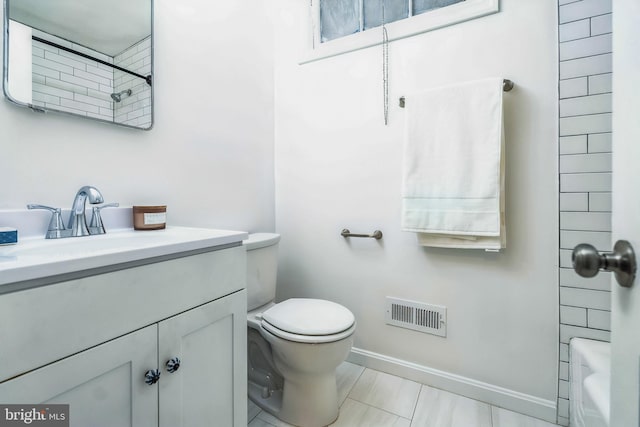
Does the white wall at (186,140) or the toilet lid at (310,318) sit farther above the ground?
the white wall at (186,140)

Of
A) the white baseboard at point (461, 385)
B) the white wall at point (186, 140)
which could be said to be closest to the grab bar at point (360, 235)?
the white wall at point (186, 140)

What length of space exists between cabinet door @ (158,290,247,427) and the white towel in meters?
0.91

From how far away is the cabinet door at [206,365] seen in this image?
2.49 ft

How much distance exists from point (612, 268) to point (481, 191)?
0.94 m

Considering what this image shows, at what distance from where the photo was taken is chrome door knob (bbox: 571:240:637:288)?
38 centimetres

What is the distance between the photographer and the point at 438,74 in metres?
1.42

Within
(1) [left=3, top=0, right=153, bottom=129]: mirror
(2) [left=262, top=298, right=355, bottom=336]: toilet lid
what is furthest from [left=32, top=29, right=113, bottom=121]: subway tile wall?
(2) [left=262, top=298, right=355, bottom=336]: toilet lid

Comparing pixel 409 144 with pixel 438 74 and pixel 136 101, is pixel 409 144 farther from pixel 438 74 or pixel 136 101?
pixel 136 101

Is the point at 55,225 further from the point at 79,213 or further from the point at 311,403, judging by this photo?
the point at 311,403

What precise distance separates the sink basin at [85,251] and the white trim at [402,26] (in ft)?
4.18

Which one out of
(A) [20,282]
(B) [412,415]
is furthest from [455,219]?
(A) [20,282]

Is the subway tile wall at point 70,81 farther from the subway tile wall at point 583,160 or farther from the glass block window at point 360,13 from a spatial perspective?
the subway tile wall at point 583,160

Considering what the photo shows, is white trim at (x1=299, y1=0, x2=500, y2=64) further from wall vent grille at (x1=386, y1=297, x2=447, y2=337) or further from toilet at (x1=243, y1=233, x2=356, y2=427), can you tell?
wall vent grille at (x1=386, y1=297, x2=447, y2=337)

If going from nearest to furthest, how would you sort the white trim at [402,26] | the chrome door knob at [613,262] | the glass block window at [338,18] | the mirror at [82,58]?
1. the chrome door knob at [613,262]
2. the mirror at [82,58]
3. the white trim at [402,26]
4. the glass block window at [338,18]
